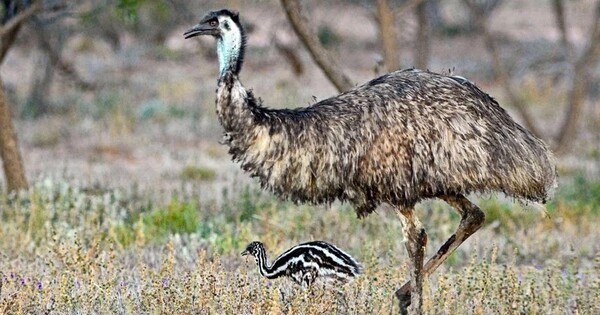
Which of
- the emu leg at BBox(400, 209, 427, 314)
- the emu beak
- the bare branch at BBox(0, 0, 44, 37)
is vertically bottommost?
the emu leg at BBox(400, 209, 427, 314)

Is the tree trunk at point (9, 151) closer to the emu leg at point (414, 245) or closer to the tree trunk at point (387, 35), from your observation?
the tree trunk at point (387, 35)

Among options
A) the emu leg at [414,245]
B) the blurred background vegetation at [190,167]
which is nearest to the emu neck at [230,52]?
the blurred background vegetation at [190,167]

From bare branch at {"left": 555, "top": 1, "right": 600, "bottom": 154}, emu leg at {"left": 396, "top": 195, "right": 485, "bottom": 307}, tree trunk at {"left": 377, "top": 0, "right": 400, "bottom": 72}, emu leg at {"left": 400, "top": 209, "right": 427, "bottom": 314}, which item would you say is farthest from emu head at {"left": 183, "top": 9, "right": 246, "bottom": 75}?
bare branch at {"left": 555, "top": 1, "right": 600, "bottom": 154}

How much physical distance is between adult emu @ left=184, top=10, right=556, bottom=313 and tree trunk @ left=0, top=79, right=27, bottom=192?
13.7ft

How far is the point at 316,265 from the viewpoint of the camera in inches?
256

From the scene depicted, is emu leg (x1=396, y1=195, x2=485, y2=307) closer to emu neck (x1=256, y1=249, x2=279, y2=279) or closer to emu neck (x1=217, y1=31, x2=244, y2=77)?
emu neck (x1=256, y1=249, x2=279, y2=279)

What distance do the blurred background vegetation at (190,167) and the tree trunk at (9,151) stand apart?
0.04 ft

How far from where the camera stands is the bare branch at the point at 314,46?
A: 31.9ft

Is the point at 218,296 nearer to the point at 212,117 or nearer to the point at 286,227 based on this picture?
the point at 286,227

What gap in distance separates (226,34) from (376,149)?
101 cm

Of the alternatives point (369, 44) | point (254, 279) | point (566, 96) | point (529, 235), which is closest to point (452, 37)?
point (369, 44)

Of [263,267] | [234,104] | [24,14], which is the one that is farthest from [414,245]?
[24,14]

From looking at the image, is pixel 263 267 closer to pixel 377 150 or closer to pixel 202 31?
pixel 377 150

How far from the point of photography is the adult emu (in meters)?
6.38
